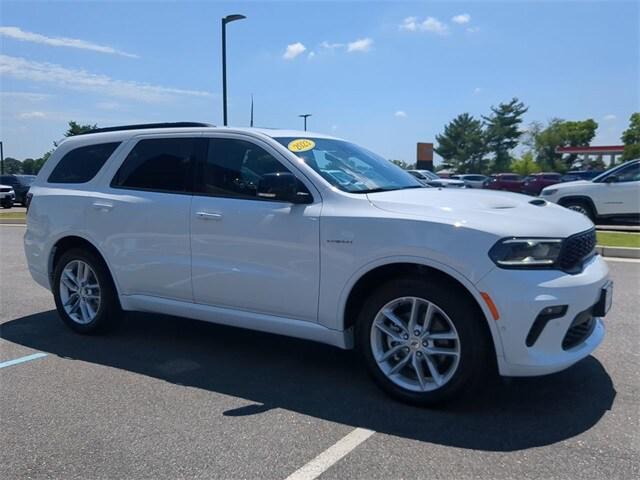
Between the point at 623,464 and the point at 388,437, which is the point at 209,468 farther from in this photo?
the point at 623,464

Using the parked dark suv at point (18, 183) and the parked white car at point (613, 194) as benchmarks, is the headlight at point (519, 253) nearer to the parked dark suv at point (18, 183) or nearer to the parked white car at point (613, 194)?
the parked white car at point (613, 194)

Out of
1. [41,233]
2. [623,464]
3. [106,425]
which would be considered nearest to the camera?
[623,464]

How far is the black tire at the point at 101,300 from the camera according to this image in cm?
523

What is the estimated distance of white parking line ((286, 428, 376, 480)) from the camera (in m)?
2.92

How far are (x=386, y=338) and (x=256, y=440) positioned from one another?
1079mm

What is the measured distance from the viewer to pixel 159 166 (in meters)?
4.98

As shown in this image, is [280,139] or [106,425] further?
[280,139]

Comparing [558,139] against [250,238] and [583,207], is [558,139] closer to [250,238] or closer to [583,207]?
[583,207]

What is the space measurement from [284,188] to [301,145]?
61 cm

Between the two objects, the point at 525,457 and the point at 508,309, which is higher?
the point at 508,309

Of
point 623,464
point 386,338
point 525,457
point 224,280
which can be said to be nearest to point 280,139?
point 224,280

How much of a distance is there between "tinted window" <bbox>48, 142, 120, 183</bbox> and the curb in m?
8.13

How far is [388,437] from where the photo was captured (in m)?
3.31

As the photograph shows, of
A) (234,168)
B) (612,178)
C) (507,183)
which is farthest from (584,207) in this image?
(507,183)
